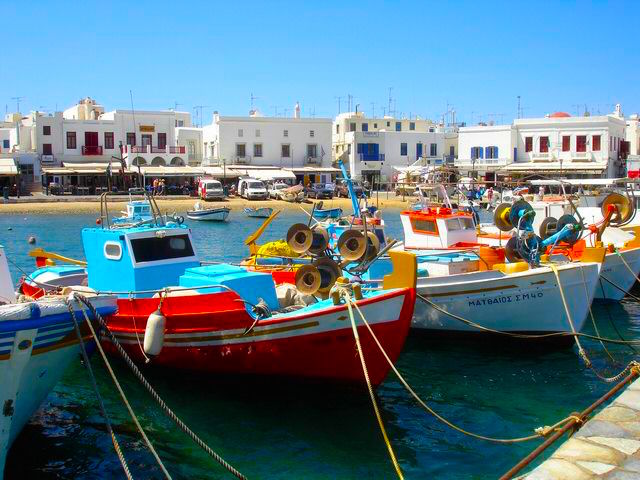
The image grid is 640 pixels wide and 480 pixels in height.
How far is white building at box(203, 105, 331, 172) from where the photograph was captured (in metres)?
71.4

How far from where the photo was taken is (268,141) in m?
72.6

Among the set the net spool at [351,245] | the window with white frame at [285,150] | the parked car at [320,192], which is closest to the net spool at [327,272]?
the net spool at [351,245]

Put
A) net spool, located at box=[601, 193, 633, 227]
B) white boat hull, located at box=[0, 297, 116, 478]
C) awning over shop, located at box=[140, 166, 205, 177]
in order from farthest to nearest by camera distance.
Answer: awning over shop, located at box=[140, 166, 205, 177] < net spool, located at box=[601, 193, 633, 227] < white boat hull, located at box=[0, 297, 116, 478]

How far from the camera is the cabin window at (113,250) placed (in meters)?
14.1

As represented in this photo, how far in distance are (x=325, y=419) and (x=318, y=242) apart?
483 cm

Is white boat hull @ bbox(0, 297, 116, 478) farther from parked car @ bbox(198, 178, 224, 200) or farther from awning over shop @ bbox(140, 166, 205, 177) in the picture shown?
awning over shop @ bbox(140, 166, 205, 177)

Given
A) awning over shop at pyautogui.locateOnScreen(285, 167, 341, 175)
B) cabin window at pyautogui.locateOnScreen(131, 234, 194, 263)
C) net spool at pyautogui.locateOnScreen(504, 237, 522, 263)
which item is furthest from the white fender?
awning over shop at pyautogui.locateOnScreen(285, 167, 341, 175)

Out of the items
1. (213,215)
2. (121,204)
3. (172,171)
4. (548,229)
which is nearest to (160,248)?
(548,229)

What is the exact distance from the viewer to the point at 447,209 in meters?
20.0

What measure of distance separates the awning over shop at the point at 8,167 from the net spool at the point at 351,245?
172 ft

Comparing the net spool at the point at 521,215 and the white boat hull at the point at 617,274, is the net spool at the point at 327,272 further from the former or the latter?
the white boat hull at the point at 617,274

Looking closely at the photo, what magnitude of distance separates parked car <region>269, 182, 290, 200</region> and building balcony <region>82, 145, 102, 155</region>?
624 inches

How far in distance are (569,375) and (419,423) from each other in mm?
4053

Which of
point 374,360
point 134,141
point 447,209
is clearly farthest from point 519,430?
point 134,141
